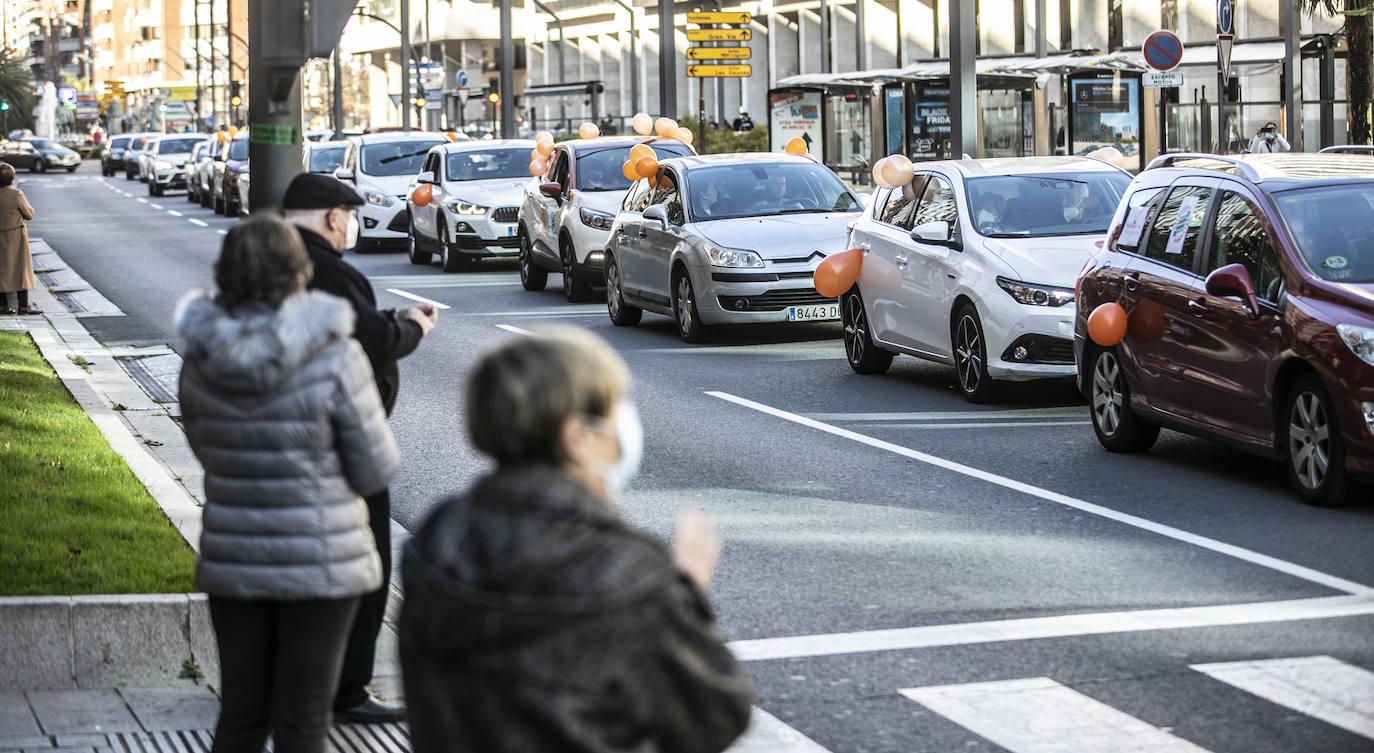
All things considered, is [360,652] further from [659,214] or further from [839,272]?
[659,214]

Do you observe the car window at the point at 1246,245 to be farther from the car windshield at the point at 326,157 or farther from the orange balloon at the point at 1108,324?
the car windshield at the point at 326,157

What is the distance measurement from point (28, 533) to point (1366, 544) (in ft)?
17.6

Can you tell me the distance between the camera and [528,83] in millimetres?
113375

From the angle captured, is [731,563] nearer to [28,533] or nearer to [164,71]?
[28,533]

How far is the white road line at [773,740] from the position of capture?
5.90 meters

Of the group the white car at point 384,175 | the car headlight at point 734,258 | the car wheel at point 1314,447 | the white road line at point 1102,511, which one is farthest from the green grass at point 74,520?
the white car at point 384,175

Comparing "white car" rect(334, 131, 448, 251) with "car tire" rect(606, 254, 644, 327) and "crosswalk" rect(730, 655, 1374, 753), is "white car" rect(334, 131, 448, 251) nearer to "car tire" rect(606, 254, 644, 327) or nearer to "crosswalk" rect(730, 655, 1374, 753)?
"car tire" rect(606, 254, 644, 327)

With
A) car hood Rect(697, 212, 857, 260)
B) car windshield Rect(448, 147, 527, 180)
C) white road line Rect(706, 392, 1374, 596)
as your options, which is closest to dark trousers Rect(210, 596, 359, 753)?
white road line Rect(706, 392, 1374, 596)

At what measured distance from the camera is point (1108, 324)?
1122 centimetres

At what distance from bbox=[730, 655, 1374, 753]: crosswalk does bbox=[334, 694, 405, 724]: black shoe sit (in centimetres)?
102

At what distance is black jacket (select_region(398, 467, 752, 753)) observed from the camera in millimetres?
2760

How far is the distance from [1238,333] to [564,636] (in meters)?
7.90

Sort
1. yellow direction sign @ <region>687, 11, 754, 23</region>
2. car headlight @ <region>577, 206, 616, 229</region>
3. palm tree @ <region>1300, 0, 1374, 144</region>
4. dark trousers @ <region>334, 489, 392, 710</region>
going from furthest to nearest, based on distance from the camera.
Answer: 1. yellow direction sign @ <region>687, 11, 754, 23</region>
2. palm tree @ <region>1300, 0, 1374, 144</region>
3. car headlight @ <region>577, 206, 616, 229</region>
4. dark trousers @ <region>334, 489, 392, 710</region>

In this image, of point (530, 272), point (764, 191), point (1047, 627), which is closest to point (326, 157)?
point (530, 272)
